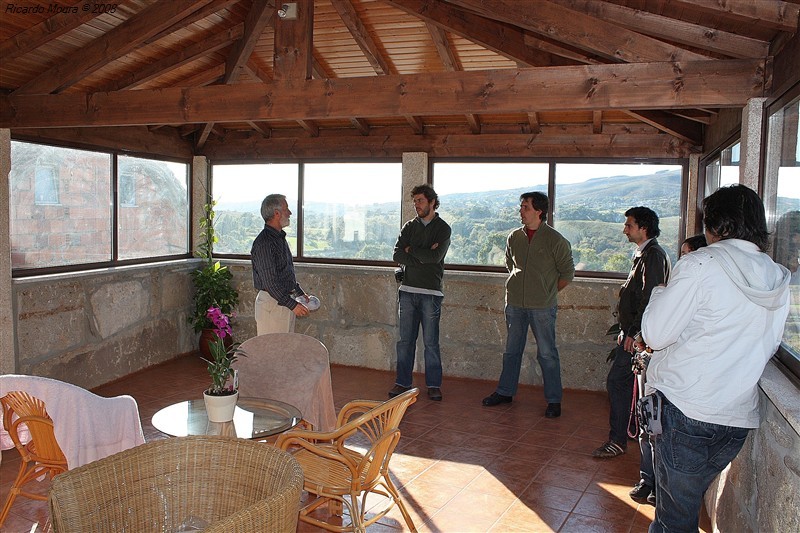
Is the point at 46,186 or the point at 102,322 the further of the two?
the point at 102,322

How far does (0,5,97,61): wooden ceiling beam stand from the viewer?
4.49m

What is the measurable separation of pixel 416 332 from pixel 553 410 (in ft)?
4.30

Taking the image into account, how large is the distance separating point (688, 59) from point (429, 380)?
3233mm

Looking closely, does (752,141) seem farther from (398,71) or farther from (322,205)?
(322,205)

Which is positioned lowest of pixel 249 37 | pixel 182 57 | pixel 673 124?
pixel 673 124

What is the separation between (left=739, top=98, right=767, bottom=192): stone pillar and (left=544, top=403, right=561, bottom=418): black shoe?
7.93ft

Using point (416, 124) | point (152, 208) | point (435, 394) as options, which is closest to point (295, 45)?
point (416, 124)

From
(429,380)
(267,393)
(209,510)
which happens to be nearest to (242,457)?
(209,510)

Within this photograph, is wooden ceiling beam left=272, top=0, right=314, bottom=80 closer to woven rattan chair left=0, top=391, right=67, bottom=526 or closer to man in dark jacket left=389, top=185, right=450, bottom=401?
man in dark jacket left=389, top=185, right=450, bottom=401

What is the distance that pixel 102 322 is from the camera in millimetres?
5984

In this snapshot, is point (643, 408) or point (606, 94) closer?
point (643, 408)

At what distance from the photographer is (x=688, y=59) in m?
3.72

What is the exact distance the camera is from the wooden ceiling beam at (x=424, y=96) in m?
3.68

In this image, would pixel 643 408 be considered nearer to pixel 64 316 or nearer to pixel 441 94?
pixel 441 94
